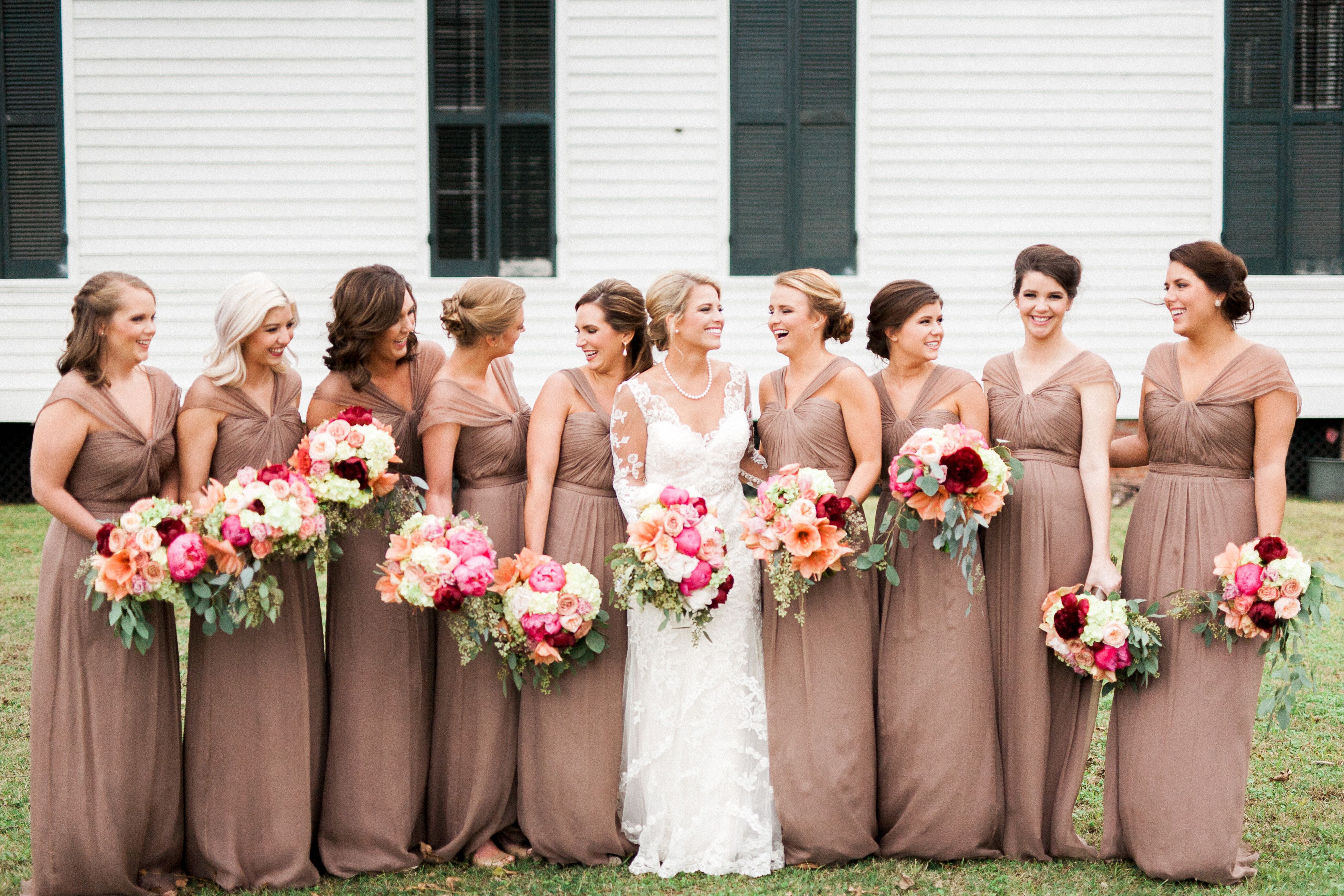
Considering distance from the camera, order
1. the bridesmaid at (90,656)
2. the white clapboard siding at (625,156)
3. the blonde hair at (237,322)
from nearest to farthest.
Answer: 1. the bridesmaid at (90,656)
2. the blonde hair at (237,322)
3. the white clapboard siding at (625,156)

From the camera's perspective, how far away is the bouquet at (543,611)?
4605mm

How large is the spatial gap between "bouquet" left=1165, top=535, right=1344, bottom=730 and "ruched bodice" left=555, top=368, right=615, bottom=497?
2.40 metres

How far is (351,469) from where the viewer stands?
4.42 meters

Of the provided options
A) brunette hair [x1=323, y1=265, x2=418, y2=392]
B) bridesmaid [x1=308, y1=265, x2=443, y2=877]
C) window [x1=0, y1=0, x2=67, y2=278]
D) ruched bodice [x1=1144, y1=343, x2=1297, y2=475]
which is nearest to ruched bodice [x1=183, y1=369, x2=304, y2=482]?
bridesmaid [x1=308, y1=265, x2=443, y2=877]

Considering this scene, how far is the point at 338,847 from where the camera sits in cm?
488

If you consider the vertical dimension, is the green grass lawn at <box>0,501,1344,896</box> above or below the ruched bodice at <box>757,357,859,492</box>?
below

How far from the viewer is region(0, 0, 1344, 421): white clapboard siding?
40.6 feet

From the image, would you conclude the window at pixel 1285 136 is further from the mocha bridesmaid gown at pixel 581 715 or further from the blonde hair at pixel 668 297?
the mocha bridesmaid gown at pixel 581 715

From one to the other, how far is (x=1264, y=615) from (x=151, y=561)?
4.14m

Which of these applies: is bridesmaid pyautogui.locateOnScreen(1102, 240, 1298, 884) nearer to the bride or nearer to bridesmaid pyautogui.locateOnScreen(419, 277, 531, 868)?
the bride

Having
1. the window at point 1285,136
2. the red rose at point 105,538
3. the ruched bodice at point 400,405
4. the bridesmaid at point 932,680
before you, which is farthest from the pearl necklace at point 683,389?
the window at point 1285,136

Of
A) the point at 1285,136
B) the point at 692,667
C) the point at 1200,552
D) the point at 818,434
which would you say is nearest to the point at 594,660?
the point at 692,667

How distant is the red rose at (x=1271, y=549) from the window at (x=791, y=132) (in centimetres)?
846

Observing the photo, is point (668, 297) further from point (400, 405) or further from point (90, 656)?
point (90, 656)
